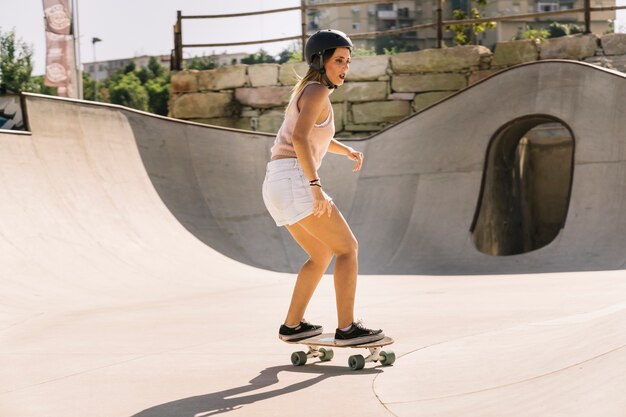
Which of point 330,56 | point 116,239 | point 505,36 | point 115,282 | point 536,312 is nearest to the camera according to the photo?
point 330,56

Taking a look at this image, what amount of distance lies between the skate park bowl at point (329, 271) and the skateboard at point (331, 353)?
0.07 metres

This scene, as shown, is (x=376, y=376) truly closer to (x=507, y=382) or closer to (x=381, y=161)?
(x=507, y=382)

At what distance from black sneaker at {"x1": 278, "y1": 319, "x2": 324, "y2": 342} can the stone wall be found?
12.5m

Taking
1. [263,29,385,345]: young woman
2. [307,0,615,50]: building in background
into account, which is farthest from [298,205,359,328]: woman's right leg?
[307,0,615,50]: building in background

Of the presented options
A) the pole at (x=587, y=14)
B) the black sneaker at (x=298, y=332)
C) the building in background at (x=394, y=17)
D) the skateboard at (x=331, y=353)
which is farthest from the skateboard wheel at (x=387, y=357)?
the building in background at (x=394, y=17)

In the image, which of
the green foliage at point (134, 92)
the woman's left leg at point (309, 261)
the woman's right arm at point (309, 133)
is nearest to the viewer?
the woman's right arm at point (309, 133)

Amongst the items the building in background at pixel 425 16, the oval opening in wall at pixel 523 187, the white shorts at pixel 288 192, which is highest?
the building in background at pixel 425 16

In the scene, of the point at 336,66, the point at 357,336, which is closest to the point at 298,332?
the point at 357,336

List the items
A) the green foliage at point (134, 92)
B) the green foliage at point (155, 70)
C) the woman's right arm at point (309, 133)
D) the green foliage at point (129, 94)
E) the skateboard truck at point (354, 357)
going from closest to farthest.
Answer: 1. the woman's right arm at point (309, 133)
2. the skateboard truck at point (354, 357)
3. the green foliage at point (134, 92)
4. the green foliage at point (129, 94)
5. the green foliage at point (155, 70)

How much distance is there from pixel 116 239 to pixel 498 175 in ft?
A: 19.9

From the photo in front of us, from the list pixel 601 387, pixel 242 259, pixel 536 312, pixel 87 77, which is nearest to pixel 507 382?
pixel 601 387

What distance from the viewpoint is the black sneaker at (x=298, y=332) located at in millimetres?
4664

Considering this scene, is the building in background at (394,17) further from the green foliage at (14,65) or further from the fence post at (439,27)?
the fence post at (439,27)

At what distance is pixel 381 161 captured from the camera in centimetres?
1320
